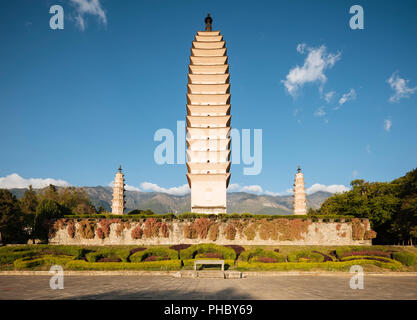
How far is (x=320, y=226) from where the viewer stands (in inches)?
1238

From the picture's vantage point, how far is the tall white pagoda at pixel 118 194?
5159 cm

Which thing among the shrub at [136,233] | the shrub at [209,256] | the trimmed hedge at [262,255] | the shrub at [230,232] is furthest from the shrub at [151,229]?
the trimmed hedge at [262,255]

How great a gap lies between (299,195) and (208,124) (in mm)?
20618

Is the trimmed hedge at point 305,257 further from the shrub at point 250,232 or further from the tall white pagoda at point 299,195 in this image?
the tall white pagoda at point 299,195

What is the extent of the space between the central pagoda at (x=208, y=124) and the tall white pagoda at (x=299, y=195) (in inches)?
491

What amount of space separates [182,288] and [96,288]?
12.2 ft

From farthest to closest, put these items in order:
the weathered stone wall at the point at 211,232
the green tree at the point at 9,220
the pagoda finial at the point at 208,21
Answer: the pagoda finial at the point at 208,21 → the green tree at the point at 9,220 → the weathered stone wall at the point at 211,232

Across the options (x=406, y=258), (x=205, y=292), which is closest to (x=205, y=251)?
(x=205, y=292)

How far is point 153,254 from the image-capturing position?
2188cm

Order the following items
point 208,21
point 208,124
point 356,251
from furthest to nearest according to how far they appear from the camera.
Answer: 1. point 208,21
2. point 208,124
3. point 356,251

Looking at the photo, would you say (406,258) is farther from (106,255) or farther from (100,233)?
(100,233)
